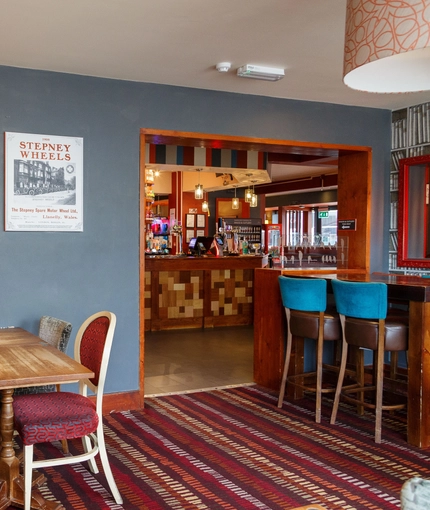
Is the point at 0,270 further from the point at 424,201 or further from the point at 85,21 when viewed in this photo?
the point at 424,201

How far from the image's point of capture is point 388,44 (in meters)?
2.12

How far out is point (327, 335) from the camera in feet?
15.4

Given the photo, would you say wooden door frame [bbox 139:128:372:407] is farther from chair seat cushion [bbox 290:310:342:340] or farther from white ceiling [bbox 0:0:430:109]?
chair seat cushion [bbox 290:310:342:340]

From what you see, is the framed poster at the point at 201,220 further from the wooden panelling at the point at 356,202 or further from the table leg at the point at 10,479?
the table leg at the point at 10,479

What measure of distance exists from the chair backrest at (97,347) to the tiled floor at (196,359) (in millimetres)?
2113

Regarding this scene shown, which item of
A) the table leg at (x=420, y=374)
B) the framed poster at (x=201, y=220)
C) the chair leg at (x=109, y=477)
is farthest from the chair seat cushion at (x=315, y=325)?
the framed poster at (x=201, y=220)

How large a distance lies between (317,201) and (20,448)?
584 inches

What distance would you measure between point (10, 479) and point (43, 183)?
2.48 m

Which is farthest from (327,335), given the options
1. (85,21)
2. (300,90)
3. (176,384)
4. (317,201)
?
(317,201)

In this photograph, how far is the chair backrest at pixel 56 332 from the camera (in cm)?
365

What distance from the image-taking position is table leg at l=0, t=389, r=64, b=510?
294cm

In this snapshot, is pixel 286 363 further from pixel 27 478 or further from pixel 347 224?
pixel 27 478

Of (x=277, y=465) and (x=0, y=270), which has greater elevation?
(x=0, y=270)

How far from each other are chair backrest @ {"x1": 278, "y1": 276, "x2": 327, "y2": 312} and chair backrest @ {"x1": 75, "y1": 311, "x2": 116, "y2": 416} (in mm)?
1826
